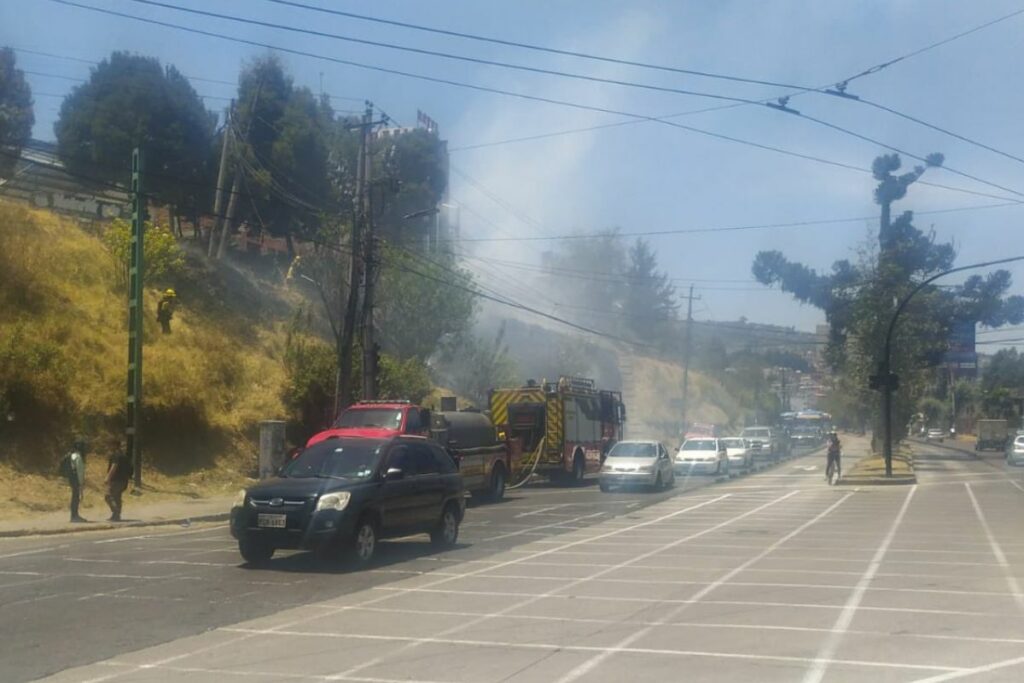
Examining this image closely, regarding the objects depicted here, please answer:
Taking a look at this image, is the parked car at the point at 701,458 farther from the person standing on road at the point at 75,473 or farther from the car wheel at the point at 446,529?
the car wheel at the point at 446,529

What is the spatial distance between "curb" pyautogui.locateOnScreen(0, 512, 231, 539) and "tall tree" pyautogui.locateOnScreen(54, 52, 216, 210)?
24.8 metres

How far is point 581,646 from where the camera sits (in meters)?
9.75

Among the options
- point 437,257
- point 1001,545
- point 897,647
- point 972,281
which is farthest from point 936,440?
point 897,647

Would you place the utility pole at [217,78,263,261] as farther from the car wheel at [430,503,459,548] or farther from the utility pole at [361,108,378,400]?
the car wheel at [430,503,459,548]

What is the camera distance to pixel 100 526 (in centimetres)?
2127

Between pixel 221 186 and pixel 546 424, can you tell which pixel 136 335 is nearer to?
pixel 221 186

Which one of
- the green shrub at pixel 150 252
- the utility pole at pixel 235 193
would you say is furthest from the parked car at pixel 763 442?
the green shrub at pixel 150 252

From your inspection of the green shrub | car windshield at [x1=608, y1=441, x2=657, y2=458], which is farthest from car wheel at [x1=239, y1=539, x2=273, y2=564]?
the green shrub

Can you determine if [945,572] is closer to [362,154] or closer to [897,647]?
[897,647]

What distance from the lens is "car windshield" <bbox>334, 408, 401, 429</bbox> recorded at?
26078 mm

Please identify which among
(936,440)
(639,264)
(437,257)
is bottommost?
(936,440)

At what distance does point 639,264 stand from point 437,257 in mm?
61549

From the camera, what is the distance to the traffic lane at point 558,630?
8.81m

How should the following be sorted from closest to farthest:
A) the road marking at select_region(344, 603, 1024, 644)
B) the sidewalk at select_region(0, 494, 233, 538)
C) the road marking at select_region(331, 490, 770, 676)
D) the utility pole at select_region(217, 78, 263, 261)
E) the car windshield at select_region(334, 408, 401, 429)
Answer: the road marking at select_region(331, 490, 770, 676), the road marking at select_region(344, 603, 1024, 644), the sidewalk at select_region(0, 494, 233, 538), the car windshield at select_region(334, 408, 401, 429), the utility pole at select_region(217, 78, 263, 261)
